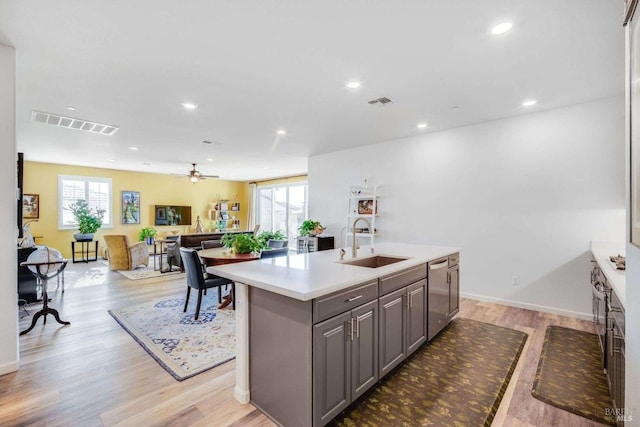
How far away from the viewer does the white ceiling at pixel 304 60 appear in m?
1.96

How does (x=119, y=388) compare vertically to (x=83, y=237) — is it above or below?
below

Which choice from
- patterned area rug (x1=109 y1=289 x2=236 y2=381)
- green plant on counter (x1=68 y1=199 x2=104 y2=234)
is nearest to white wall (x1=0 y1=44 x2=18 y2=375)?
patterned area rug (x1=109 y1=289 x2=236 y2=381)

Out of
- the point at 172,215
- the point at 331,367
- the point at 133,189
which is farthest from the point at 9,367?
the point at 172,215

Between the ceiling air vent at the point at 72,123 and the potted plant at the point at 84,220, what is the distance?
4498 mm

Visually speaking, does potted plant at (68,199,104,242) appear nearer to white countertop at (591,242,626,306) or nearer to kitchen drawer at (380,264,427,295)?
kitchen drawer at (380,264,427,295)

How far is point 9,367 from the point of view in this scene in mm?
2445

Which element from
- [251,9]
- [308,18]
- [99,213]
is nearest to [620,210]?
[308,18]

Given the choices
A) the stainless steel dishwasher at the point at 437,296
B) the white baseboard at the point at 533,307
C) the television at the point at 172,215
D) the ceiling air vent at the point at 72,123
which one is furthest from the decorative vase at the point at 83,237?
the white baseboard at the point at 533,307

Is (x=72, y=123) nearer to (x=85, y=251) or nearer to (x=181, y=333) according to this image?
(x=181, y=333)

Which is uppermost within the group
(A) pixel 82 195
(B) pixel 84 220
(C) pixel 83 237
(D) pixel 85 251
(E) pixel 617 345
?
(A) pixel 82 195

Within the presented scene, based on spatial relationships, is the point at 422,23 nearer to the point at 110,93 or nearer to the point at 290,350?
the point at 290,350

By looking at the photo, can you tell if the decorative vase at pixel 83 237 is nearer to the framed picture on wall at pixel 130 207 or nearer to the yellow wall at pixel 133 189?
the yellow wall at pixel 133 189

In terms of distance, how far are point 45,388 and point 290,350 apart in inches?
79.7

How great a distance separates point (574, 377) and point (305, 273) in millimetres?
2371
